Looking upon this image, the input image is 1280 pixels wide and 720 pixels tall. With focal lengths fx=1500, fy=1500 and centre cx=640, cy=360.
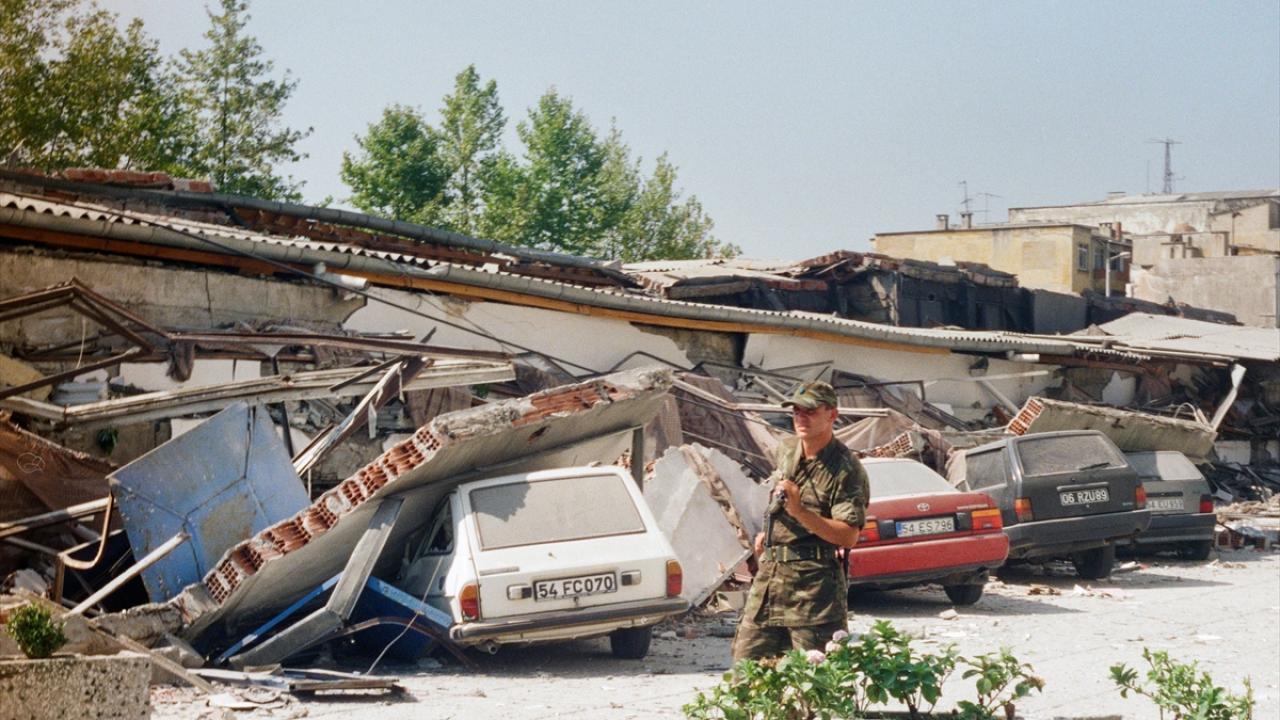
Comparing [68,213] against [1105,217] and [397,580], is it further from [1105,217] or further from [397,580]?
[1105,217]

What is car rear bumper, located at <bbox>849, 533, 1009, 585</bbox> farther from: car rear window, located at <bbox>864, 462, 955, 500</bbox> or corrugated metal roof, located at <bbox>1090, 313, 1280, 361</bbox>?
corrugated metal roof, located at <bbox>1090, 313, 1280, 361</bbox>

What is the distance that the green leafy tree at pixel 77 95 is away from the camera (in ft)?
137

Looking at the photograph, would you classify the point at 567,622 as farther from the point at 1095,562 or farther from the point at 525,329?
the point at 525,329

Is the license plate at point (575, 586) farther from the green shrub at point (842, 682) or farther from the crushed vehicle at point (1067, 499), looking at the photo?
the crushed vehicle at point (1067, 499)

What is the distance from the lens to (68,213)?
1453cm

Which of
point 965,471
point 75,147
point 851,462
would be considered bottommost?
point 965,471

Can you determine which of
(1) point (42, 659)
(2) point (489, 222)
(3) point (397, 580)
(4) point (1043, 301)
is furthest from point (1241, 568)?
(2) point (489, 222)

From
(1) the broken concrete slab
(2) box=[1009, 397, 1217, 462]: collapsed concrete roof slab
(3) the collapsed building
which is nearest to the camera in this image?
(3) the collapsed building

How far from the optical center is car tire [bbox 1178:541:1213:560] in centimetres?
1930

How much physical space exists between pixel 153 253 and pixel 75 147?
2971 cm

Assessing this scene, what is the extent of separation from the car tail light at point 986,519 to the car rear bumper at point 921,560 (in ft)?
0.43

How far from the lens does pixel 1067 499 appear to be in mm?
16594

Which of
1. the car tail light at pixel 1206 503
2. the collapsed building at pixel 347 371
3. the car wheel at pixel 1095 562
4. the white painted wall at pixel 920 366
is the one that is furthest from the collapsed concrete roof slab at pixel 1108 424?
the car wheel at pixel 1095 562

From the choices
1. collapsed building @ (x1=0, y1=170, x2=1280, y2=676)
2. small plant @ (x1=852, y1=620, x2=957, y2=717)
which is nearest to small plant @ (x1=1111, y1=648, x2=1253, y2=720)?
small plant @ (x1=852, y1=620, x2=957, y2=717)
